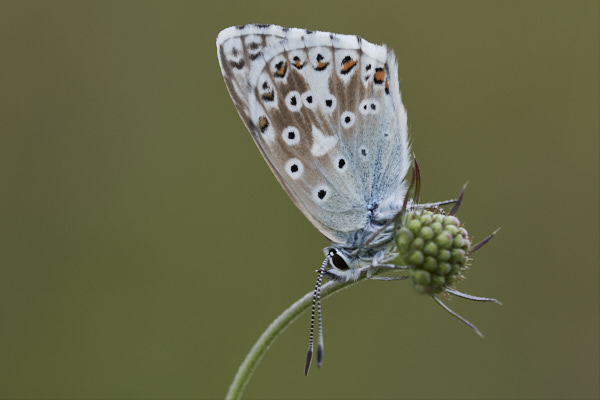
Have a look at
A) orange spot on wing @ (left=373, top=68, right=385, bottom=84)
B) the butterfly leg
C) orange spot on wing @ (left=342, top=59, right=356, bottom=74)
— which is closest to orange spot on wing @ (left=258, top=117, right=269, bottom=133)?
orange spot on wing @ (left=342, top=59, right=356, bottom=74)

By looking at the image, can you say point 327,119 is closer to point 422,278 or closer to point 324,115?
point 324,115

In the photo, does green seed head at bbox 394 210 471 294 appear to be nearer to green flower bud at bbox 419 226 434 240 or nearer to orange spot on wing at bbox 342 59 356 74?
green flower bud at bbox 419 226 434 240

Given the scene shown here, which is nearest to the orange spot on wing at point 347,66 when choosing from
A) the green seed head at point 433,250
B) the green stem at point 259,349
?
the green seed head at point 433,250

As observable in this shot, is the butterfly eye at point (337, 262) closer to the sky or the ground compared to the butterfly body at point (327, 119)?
closer to the ground

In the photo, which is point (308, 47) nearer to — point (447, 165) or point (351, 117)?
point (351, 117)

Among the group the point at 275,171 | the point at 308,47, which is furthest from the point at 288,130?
the point at 308,47

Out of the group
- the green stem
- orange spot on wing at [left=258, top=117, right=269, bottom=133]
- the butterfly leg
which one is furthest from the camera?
orange spot on wing at [left=258, top=117, right=269, bottom=133]

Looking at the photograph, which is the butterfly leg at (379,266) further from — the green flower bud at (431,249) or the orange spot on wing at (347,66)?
the orange spot on wing at (347,66)
